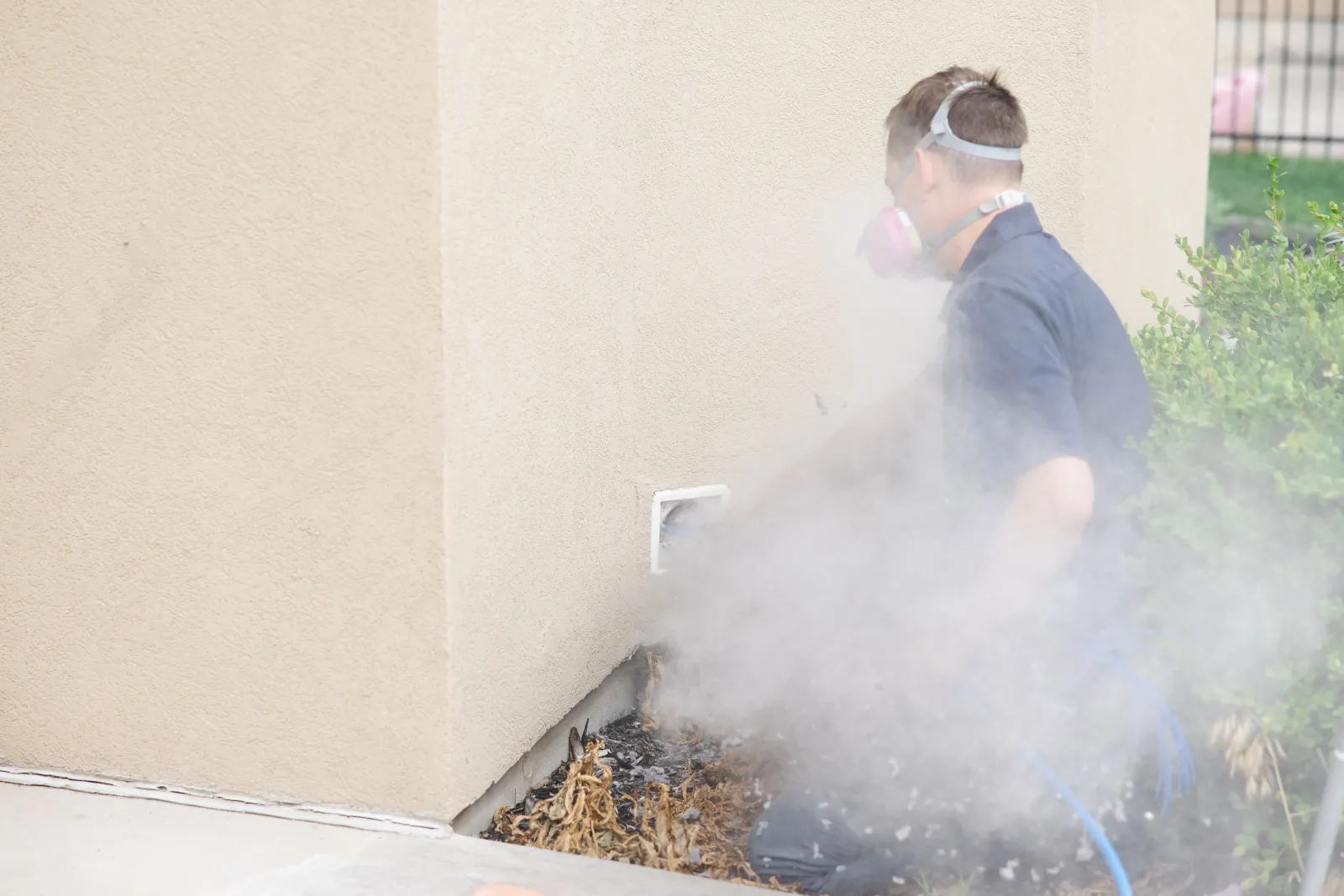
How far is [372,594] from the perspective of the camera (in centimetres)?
304

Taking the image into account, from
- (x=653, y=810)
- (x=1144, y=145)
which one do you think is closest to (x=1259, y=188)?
(x=1144, y=145)

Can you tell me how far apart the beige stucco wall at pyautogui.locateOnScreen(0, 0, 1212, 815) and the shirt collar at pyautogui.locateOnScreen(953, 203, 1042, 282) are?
39.3 inches

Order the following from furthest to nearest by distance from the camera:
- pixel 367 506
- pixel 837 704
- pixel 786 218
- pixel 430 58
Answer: pixel 786 218
pixel 837 704
pixel 367 506
pixel 430 58

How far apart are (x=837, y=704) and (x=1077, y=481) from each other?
93cm

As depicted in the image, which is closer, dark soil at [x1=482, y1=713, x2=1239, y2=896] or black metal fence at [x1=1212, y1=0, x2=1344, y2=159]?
dark soil at [x1=482, y1=713, x2=1239, y2=896]

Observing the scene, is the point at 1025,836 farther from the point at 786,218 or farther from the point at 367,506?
the point at 786,218

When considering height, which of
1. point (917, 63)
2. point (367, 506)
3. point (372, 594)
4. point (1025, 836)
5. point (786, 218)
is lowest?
point (1025, 836)

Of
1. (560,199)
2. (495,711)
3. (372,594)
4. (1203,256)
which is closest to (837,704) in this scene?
(495,711)

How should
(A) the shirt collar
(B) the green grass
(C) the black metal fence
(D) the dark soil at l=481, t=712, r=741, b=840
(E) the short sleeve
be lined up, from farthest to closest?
(C) the black metal fence < (B) the green grass < (D) the dark soil at l=481, t=712, r=741, b=840 < (A) the shirt collar < (E) the short sleeve

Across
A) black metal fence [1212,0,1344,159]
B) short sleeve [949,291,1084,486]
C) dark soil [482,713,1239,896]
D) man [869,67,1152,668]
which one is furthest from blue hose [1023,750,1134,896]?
black metal fence [1212,0,1344,159]

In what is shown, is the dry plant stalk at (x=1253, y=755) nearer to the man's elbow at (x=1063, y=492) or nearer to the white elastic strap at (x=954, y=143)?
the man's elbow at (x=1063, y=492)

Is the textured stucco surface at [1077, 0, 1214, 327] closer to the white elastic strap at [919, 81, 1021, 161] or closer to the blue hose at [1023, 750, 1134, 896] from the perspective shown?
the white elastic strap at [919, 81, 1021, 161]

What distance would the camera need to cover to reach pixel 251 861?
2920mm

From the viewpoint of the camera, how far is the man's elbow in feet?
9.40
